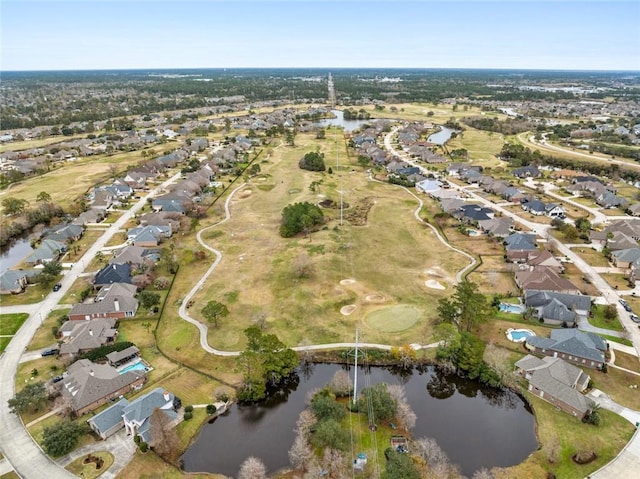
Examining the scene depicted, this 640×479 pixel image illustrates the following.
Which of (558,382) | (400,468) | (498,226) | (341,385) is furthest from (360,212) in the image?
(400,468)

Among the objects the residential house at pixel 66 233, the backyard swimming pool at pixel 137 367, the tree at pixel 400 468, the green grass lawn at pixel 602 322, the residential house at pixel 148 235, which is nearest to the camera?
the tree at pixel 400 468

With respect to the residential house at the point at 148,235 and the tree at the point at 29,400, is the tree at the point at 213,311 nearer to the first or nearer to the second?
the tree at the point at 29,400

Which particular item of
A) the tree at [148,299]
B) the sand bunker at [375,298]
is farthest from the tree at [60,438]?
the sand bunker at [375,298]

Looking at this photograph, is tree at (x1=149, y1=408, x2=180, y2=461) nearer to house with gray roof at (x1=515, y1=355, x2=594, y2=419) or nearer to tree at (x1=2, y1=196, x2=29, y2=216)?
house with gray roof at (x1=515, y1=355, x2=594, y2=419)

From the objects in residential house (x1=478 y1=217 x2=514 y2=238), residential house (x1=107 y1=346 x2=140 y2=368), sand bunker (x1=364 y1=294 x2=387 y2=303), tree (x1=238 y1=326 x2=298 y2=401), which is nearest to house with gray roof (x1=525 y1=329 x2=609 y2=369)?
sand bunker (x1=364 y1=294 x2=387 y2=303)

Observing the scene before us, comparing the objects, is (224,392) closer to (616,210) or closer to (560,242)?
(560,242)

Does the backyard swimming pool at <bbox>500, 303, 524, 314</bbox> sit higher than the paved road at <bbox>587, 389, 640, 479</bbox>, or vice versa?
the paved road at <bbox>587, 389, 640, 479</bbox>
